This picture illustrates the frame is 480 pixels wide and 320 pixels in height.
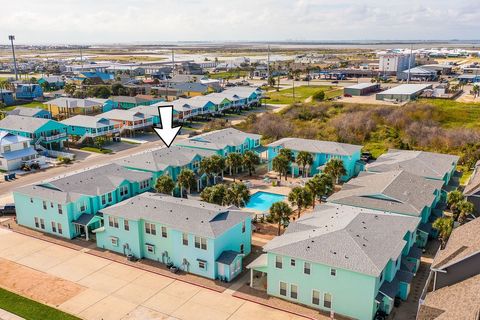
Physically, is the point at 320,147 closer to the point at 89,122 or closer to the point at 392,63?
the point at 89,122

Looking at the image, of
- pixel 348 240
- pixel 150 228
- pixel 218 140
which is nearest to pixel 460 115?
pixel 218 140

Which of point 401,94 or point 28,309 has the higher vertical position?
point 401,94

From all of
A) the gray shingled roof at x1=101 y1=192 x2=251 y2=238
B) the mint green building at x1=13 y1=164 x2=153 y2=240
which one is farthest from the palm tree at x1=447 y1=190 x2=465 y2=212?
the mint green building at x1=13 y1=164 x2=153 y2=240

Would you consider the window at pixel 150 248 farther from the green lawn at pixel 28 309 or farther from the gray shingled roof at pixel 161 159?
the gray shingled roof at pixel 161 159

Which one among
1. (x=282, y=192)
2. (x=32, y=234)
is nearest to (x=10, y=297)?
(x=32, y=234)

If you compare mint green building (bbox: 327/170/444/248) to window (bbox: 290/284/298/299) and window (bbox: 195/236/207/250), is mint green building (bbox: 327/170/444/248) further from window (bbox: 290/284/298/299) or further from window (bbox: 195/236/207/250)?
window (bbox: 195/236/207/250)

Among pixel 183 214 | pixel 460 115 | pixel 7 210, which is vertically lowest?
pixel 7 210
